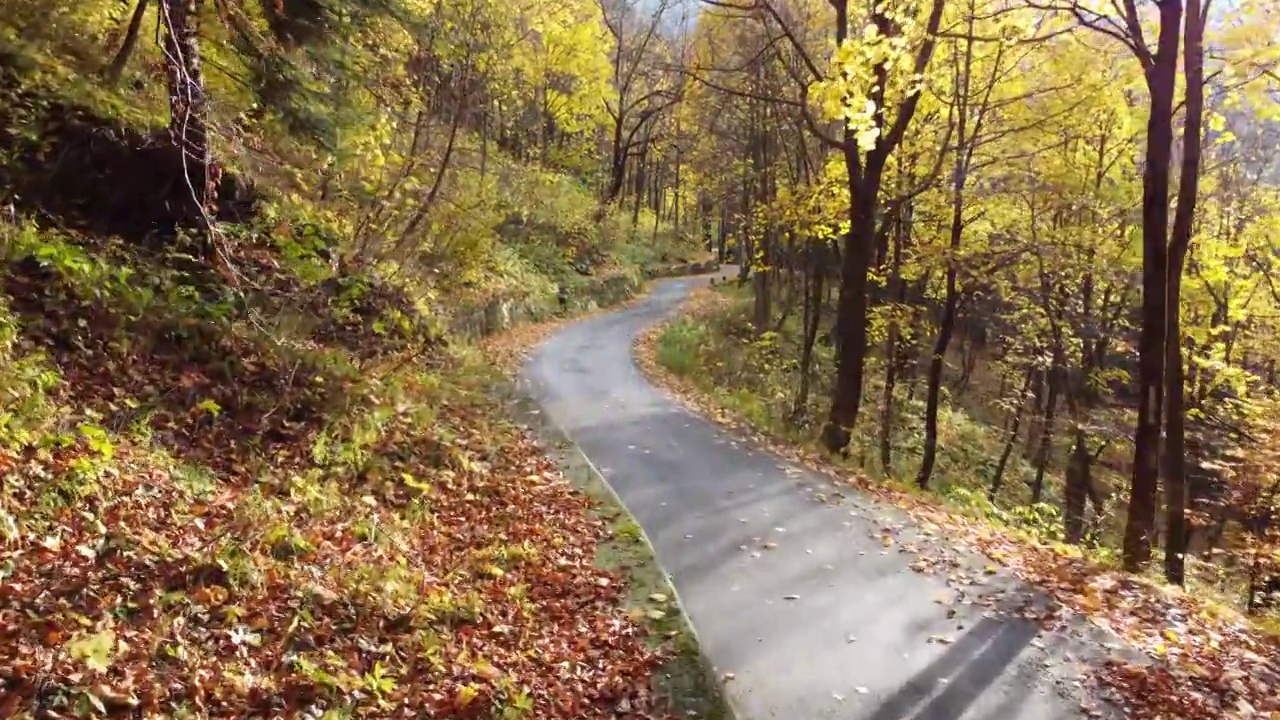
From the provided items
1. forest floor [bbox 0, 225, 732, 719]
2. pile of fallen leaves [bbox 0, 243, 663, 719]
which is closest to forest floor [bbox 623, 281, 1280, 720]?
forest floor [bbox 0, 225, 732, 719]

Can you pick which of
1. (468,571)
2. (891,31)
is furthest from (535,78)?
(468,571)

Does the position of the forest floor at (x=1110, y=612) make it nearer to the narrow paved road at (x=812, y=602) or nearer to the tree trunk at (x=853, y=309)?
the narrow paved road at (x=812, y=602)

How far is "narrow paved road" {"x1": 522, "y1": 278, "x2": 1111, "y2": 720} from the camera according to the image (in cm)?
561

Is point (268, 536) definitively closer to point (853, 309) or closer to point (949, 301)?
point (853, 309)

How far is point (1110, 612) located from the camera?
284 inches

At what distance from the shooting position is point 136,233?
865cm

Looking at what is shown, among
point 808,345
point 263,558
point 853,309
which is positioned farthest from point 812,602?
point 808,345

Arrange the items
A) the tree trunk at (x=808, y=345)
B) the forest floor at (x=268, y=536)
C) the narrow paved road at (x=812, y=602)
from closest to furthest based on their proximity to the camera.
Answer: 1. the forest floor at (x=268, y=536)
2. the narrow paved road at (x=812, y=602)
3. the tree trunk at (x=808, y=345)

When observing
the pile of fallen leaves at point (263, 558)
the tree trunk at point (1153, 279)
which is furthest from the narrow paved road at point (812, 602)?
the tree trunk at point (1153, 279)

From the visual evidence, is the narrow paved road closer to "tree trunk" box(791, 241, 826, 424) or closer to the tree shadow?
the tree shadow

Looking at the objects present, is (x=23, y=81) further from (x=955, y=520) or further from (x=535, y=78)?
(x=535, y=78)

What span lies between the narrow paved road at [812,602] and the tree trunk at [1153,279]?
2.41m

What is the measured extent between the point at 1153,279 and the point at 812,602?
5.13m

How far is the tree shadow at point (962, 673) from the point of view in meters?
5.42
